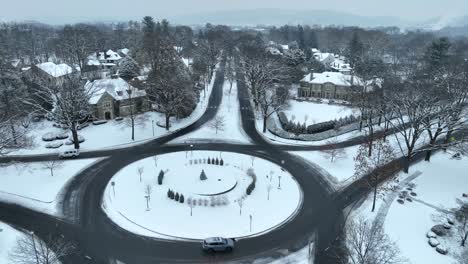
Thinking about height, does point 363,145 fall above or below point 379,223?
above

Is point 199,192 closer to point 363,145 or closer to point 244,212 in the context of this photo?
point 244,212

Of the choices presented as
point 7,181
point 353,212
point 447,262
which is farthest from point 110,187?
point 447,262

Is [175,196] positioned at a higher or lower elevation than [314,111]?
lower

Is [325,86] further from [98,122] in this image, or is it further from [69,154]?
[69,154]

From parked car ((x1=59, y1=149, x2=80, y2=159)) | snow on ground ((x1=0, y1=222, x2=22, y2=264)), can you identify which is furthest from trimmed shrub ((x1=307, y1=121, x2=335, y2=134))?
snow on ground ((x1=0, y1=222, x2=22, y2=264))

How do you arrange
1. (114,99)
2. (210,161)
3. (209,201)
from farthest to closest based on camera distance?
(114,99) < (210,161) < (209,201)

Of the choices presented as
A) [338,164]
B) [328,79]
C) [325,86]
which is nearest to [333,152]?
[338,164]

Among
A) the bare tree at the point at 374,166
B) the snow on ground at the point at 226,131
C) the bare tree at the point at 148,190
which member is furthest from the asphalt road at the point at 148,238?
the snow on ground at the point at 226,131
